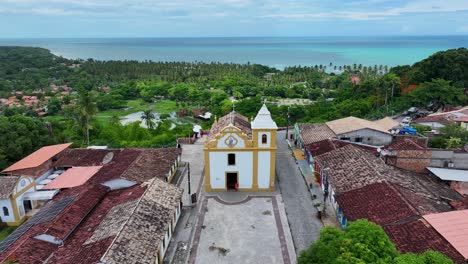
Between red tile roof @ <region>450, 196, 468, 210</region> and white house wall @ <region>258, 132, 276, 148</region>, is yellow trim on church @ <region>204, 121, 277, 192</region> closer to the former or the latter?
white house wall @ <region>258, 132, 276, 148</region>

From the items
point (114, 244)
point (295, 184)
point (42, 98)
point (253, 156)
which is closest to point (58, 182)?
point (114, 244)

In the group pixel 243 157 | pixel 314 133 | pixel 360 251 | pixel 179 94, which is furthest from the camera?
pixel 179 94

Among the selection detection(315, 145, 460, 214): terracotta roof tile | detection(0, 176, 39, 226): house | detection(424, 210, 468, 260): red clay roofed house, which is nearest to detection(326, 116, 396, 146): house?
detection(315, 145, 460, 214): terracotta roof tile

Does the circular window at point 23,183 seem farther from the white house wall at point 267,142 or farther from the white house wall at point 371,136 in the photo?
the white house wall at point 371,136

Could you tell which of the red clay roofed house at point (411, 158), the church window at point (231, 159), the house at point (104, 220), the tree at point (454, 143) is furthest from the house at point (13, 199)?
the tree at point (454, 143)

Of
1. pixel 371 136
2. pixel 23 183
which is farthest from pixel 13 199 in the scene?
pixel 371 136


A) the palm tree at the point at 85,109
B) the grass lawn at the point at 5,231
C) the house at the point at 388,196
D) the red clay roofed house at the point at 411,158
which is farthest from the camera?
the palm tree at the point at 85,109

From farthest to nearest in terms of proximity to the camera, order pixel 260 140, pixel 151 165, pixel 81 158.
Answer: pixel 81 158 → pixel 151 165 → pixel 260 140

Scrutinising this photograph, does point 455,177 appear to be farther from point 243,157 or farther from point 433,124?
point 433,124
